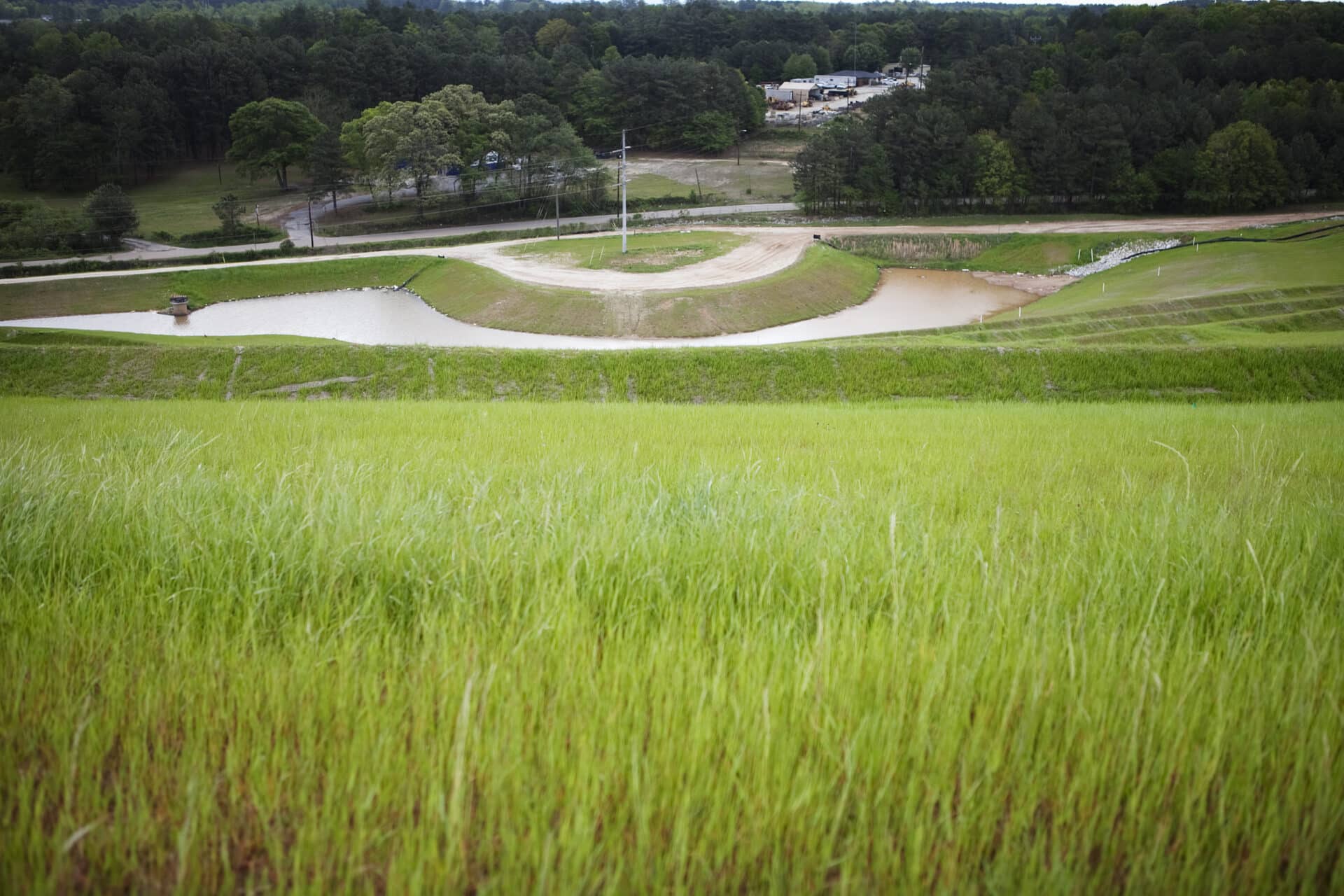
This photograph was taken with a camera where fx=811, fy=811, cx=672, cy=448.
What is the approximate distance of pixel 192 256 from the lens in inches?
1897

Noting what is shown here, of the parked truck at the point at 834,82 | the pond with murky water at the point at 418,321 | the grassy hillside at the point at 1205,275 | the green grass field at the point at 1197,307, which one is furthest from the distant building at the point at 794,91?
the green grass field at the point at 1197,307

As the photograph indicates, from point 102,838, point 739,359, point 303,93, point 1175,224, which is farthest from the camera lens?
point 303,93

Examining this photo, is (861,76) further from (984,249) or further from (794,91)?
(984,249)

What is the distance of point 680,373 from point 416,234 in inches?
1629

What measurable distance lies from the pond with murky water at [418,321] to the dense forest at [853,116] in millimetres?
22047

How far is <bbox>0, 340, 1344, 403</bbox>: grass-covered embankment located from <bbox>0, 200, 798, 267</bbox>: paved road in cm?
2993

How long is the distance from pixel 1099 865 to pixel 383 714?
1.43 m

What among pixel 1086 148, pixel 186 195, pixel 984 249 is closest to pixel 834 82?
pixel 1086 148

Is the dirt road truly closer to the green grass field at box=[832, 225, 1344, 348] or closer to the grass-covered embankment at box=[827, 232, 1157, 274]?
the grass-covered embankment at box=[827, 232, 1157, 274]

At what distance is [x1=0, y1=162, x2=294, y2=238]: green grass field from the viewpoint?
58500mm

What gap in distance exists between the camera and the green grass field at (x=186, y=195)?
5850cm

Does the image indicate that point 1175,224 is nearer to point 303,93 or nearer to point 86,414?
point 86,414

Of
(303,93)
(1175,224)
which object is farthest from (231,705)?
(303,93)

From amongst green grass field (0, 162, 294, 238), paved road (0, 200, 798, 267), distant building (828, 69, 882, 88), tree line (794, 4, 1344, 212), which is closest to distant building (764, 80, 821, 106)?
distant building (828, 69, 882, 88)
